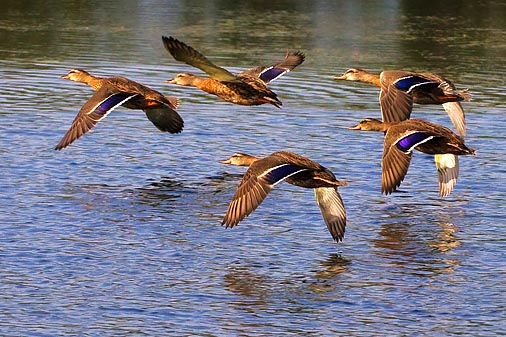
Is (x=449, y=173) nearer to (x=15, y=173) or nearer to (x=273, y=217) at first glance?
(x=273, y=217)

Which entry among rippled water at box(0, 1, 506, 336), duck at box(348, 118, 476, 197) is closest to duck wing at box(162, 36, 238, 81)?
rippled water at box(0, 1, 506, 336)

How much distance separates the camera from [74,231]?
13.6m

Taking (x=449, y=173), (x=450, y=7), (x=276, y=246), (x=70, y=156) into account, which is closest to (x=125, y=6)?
(x=450, y=7)

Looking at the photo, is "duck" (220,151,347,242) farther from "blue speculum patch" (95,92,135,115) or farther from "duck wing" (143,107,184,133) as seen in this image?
"duck wing" (143,107,184,133)

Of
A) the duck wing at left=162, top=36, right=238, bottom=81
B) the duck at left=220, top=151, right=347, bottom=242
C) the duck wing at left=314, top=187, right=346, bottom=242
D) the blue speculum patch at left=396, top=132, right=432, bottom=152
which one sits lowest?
the duck wing at left=314, top=187, right=346, bottom=242

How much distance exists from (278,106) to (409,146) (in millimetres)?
2522

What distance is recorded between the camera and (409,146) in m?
14.8

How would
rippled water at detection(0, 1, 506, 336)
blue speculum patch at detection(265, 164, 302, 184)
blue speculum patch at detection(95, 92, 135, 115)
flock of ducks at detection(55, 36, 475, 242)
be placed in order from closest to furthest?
1. rippled water at detection(0, 1, 506, 336)
2. blue speculum patch at detection(265, 164, 302, 184)
3. flock of ducks at detection(55, 36, 475, 242)
4. blue speculum patch at detection(95, 92, 135, 115)

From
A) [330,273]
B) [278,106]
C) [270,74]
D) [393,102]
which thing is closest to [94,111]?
[278,106]

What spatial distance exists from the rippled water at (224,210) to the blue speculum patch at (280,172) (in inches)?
24.1

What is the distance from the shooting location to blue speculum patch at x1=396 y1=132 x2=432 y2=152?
14.8 m

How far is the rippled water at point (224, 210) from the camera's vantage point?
11109mm

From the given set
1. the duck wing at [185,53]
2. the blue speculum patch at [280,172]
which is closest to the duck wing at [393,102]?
the duck wing at [185,53]

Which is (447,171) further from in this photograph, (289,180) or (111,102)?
(111,102)
